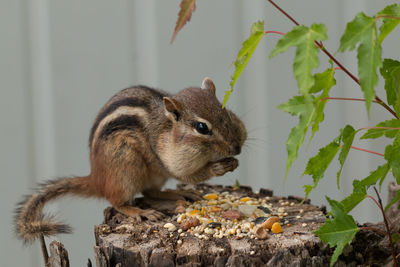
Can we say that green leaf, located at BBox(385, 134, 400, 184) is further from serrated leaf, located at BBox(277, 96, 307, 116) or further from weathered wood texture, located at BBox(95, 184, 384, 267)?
weathered wood texture, located at BBox(95, 184, 384, 267)

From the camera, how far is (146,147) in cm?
235

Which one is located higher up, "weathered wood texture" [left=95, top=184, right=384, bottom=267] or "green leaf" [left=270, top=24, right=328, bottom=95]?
"green leaf" [left=270, top=24, right=328, bottom=95]

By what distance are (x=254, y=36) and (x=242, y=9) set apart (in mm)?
2020

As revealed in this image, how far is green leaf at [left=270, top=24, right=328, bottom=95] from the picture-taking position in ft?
3.58

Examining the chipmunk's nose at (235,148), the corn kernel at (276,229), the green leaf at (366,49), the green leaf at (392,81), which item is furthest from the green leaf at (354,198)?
the chipmunk's nose at (235,148)

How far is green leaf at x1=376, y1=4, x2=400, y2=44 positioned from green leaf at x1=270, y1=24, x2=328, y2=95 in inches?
6.2

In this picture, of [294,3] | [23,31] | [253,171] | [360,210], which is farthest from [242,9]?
[360,210]

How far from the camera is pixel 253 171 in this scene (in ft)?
11.6

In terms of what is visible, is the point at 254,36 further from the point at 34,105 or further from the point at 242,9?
the point at 34,105

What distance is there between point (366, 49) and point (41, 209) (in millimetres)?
1796

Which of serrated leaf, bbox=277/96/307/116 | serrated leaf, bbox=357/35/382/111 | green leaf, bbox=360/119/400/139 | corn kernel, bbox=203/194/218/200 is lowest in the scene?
corn kernel, bbox=203/194/218/200

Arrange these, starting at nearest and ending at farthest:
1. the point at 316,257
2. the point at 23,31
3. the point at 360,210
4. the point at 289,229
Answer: the point at 316,257
the point at 289,229
the point at 23,31
the point at 360,210

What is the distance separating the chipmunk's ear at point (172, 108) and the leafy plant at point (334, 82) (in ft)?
2.43

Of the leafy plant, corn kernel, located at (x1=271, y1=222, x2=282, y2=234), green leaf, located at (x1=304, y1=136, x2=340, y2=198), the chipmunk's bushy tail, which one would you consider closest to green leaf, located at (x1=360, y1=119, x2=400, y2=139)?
the leafy plant
